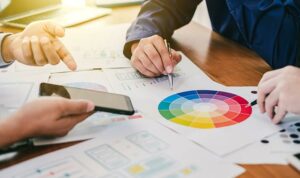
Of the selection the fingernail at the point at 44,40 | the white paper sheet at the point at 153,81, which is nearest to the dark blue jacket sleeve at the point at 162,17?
the white paper sheet at the point at 153,81

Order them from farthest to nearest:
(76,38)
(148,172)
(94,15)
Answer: (94,15), (76,38), (148,172)

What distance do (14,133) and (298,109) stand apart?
45 cm

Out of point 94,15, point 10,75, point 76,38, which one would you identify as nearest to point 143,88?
point 10,75

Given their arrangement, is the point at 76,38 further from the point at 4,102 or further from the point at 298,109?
the point at 298,109

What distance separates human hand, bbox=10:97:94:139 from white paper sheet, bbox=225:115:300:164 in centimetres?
24

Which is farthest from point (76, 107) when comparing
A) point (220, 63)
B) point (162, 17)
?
point (162, 17)

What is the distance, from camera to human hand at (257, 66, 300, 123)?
614 millimetres

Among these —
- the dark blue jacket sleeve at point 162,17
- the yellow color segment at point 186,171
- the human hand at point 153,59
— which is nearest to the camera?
the yellow color segment at point 186,171

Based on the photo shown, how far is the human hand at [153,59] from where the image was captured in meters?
0.84

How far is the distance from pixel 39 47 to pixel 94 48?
0.29 m

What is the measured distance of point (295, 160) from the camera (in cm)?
52

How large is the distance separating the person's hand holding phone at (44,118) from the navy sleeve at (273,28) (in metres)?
0.50

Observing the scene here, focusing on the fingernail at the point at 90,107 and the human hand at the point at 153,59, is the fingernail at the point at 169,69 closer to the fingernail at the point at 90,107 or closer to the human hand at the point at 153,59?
the human hand at the point at 153,59

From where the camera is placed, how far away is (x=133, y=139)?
0.59m
